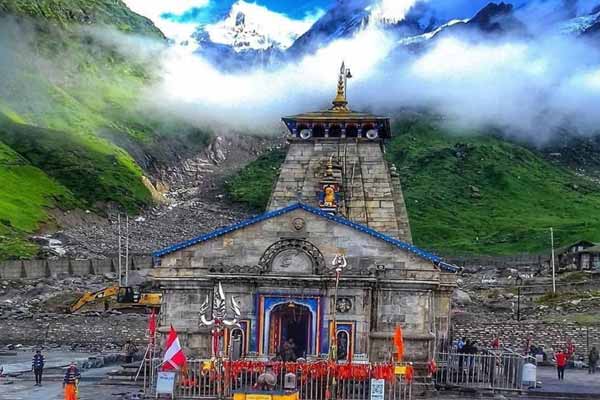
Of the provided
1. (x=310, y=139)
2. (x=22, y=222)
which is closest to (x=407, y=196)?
(x=22, y=222)

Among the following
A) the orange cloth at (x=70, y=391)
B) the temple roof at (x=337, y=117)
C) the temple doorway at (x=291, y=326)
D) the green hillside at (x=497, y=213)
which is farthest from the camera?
the green hillside at (x=497, y=213)

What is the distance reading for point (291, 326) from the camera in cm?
4172

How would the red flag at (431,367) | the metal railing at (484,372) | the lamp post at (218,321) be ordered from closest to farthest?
the lamp post at (218,321) < the metal railing at (484,372) < the red flag at (431,367)

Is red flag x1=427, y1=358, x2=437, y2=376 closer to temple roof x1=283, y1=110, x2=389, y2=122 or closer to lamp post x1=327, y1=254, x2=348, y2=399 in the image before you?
lamp post x1=327, y1=254, x2=348, y2=399

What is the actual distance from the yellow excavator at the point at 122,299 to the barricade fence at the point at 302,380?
1601 inches

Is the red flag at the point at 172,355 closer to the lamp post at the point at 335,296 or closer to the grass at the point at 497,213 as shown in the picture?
the lamp post at the point at 335,296

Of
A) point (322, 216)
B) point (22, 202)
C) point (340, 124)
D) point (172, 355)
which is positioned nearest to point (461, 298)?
point (340, 124)

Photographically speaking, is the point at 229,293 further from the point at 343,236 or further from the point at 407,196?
the point at 407,196

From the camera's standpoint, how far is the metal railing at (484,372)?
37.8m

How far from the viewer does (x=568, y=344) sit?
5881 cm

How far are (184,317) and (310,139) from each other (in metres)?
12.6

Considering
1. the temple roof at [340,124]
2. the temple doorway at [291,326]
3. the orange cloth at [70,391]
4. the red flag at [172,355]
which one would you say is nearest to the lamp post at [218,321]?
the red flag at [172,355]

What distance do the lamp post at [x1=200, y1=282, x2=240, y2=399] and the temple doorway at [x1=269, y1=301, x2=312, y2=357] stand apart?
1665 millimetres

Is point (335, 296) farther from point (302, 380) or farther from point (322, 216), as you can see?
point (322, 216)
